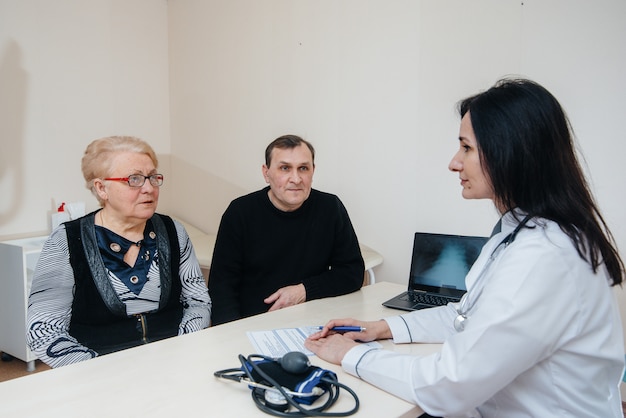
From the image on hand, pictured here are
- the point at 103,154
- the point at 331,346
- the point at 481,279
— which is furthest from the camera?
the point at 103,154

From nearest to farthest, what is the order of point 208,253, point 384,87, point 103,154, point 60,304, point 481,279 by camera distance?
point 481,279 → point 60,304 → point 103,154 → point 384,87 → point 208,253

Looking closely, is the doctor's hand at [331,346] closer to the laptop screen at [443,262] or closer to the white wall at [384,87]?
the laptop screen at [443,262]

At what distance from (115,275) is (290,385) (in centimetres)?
89

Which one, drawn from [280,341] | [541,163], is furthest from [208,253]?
[541,163]

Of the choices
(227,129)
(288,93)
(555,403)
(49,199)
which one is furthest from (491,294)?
(49,199)

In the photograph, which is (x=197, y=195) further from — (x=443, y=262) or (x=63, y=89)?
(x=443, y=262)

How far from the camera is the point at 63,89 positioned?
3.22 metres

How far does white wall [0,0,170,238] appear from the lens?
2.98 m

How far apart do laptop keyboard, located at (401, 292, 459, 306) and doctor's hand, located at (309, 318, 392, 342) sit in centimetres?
43

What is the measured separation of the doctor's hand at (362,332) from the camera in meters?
1.36

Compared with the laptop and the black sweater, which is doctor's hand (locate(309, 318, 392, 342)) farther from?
the black sweater

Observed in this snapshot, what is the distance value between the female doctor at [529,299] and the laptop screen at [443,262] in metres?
0.86

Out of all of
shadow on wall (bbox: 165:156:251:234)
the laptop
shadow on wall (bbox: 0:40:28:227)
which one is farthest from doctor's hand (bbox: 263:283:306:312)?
shadow on wall (bbox: 0:40:28:227)

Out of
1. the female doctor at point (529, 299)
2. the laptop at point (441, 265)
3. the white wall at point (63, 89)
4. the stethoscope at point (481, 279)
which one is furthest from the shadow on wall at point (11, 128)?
the stethoscope at point (481, 279)
